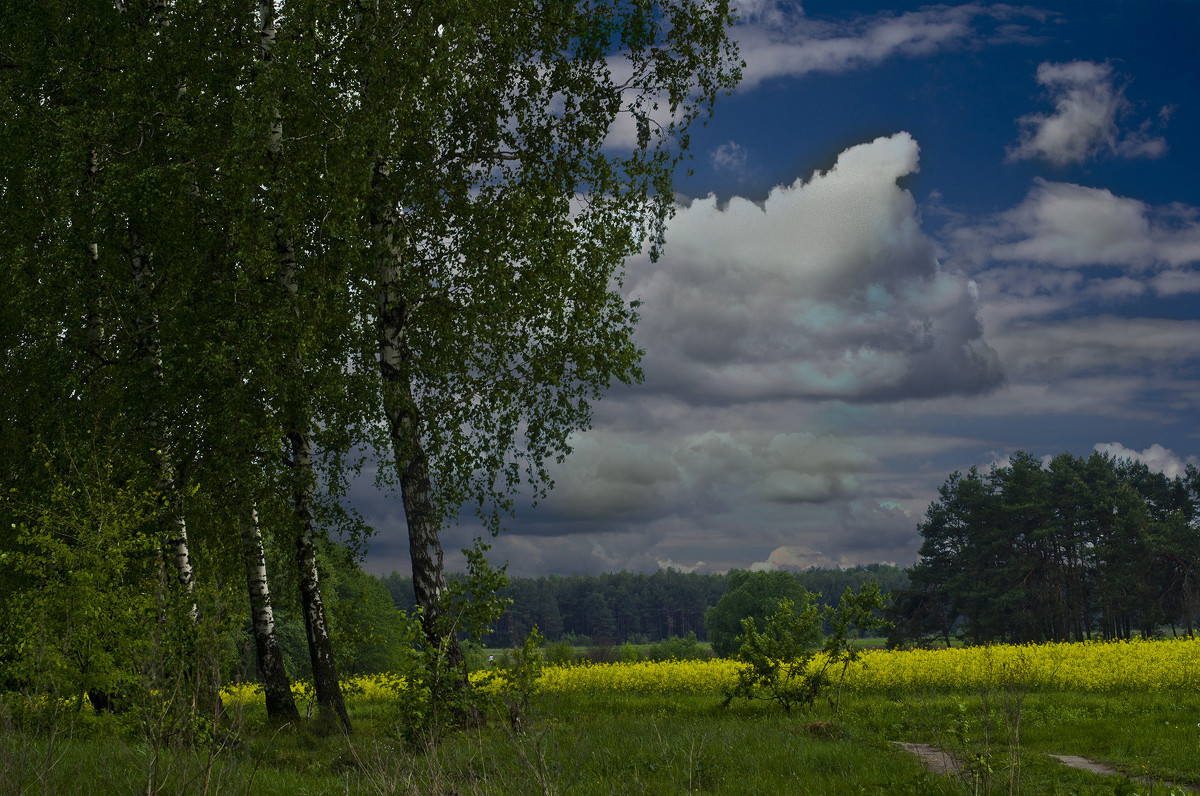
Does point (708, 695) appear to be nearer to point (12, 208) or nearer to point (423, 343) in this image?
point (423, 343)

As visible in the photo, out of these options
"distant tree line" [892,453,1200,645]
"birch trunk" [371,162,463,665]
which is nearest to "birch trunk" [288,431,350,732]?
"birch trunk" [371,162,463,665]

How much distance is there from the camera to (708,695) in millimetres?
17344

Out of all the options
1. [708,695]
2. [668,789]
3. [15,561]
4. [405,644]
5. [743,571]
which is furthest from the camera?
[743,571]

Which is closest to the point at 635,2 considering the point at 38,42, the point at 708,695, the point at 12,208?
the point at 38,42

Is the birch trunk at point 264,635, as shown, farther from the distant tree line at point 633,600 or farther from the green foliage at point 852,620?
the distant tree line at point 633,600

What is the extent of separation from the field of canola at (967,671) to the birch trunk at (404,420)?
16.7 feet

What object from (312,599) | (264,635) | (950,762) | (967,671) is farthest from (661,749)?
(967,671)

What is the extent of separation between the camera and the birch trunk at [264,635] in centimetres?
1265

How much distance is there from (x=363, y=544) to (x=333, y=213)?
16.9 ft

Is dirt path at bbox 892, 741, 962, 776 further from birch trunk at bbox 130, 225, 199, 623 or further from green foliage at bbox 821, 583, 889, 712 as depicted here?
birch trunk at bbox 130, 225, 199, 623

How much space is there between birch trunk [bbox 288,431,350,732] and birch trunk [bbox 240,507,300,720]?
104 centimetres

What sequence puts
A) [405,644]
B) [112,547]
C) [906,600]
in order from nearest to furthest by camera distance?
[405,644], [112,547], [906,600]

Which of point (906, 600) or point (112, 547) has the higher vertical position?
point (112, 547)

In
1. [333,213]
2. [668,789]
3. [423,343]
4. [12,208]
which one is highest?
[12,208]
